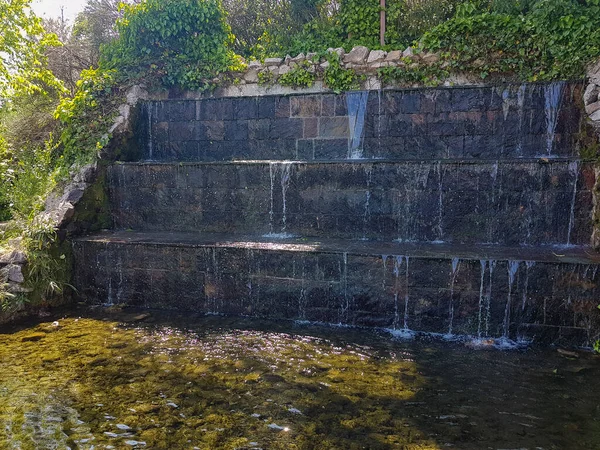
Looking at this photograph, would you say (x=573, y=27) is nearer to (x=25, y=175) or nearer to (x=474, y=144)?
(x=474, y=144)

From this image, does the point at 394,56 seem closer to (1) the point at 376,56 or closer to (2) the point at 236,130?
(1) the point at 376,56

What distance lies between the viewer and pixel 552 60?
23.0ft

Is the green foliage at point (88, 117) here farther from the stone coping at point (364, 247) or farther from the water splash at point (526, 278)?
the water splash at point (526, 278)

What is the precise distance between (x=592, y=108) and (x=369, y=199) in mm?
3227

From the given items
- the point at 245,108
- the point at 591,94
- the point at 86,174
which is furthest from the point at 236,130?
the point at 591,94

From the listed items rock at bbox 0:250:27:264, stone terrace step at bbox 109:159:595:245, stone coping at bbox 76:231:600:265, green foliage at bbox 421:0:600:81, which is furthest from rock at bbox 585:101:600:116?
rock at bbox 0:250:27:264

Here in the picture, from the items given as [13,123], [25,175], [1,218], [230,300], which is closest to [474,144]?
[230,300]

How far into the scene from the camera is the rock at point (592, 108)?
6237 mm

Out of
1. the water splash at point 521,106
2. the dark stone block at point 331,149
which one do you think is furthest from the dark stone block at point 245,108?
the water splash at point 521,106

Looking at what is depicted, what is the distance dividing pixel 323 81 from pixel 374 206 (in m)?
3.13

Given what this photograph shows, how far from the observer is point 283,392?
149 inches

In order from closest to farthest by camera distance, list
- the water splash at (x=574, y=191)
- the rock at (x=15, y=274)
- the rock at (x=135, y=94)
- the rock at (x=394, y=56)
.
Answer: the water splash at (x=574, y=191) < the rock at (x=15, y=274) < the rock at (x=394, y=56) < the rock at (x=135, y=94)

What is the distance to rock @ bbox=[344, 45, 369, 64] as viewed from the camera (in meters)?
8.15

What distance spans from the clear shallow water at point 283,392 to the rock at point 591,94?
3756mm
